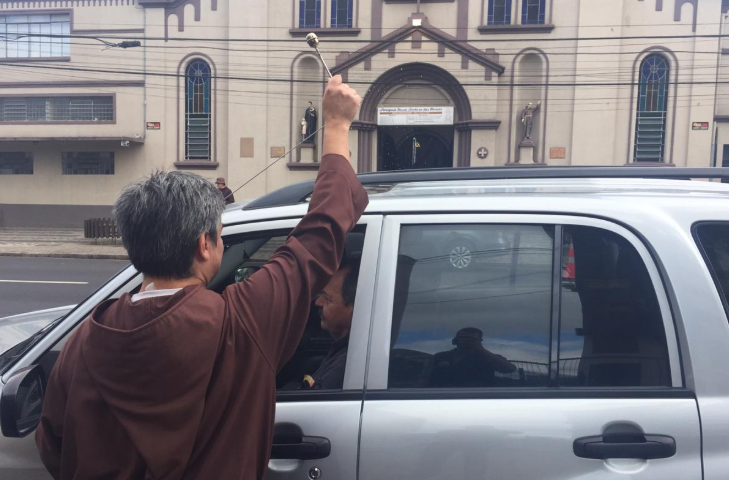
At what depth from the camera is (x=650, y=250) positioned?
184 cm

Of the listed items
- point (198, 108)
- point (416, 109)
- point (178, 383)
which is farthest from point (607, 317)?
point (198, 108)

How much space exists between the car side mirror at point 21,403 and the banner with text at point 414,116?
2021 centimetres

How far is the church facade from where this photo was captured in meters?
20.4

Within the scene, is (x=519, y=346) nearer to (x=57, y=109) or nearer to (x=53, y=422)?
(x=53, y=422)

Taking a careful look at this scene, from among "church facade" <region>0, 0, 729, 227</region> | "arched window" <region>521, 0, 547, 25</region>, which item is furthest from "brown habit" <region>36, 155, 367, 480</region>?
"arched window" <region>521, 0, 547, 25</region>

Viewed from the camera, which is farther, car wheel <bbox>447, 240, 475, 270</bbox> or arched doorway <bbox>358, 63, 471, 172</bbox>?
arched doorway <bbox>358, 63, 471, 172</bbox>

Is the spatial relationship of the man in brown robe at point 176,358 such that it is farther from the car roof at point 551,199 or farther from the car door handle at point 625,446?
the car door handle at point 625,446

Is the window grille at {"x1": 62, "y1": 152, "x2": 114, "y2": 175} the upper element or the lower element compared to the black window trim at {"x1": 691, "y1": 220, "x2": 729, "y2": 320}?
upper

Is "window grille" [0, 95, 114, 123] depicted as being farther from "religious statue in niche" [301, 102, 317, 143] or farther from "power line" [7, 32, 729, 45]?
"religious statue in niche" [301, 102, 317, 143]

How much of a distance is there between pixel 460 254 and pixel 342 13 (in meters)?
21.2

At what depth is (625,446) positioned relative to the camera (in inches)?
67.5

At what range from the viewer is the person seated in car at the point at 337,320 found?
80.0 inches

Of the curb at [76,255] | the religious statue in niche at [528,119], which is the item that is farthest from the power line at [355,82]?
the curb at [76,255]

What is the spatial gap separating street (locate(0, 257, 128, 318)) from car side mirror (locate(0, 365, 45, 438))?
737 centimetres
